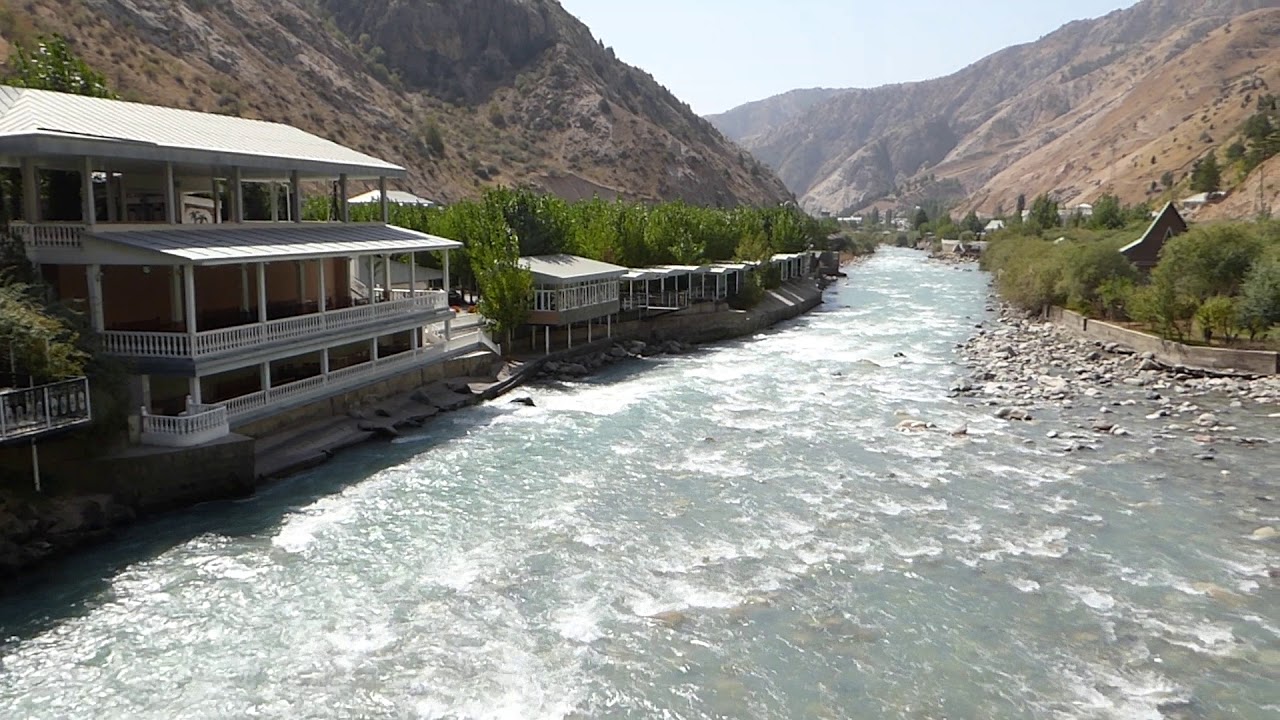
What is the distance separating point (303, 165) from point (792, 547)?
54.8ft

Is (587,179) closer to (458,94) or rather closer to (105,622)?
(458,94)

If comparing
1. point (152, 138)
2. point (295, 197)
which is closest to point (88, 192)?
point (152, 138)

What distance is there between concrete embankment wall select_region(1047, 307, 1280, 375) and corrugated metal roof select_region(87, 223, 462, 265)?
26.9 meters

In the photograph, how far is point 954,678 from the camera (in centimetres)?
1248

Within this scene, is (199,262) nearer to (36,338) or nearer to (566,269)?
(36,338)

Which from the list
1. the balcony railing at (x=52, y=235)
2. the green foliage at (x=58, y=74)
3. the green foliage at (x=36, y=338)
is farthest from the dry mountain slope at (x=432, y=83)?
the green foliage at (x=36, y=338)

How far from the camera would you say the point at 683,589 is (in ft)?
49.7

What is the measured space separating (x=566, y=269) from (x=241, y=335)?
17.1m

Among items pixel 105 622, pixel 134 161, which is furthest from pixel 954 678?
pixel 134 161

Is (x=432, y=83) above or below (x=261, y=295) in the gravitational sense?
above

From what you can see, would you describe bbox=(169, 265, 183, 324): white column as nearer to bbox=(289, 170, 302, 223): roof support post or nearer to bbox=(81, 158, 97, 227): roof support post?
bbox=(81, 158, 97, 227): roof support post

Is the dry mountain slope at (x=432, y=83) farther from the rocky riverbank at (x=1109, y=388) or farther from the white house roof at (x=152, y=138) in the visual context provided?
the rocky riverbank at (x=1109, y=388)

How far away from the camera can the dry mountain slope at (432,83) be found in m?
66.4

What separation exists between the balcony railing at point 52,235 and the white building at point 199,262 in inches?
1.2
